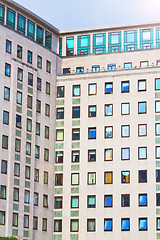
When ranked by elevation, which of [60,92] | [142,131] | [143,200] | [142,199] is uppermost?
[60,92]

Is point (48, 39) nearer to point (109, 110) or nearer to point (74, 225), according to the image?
point (109, 110)

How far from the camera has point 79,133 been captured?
85.9 m

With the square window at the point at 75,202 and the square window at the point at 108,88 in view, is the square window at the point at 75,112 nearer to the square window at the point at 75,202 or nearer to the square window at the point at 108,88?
the square window at the point at 108,88

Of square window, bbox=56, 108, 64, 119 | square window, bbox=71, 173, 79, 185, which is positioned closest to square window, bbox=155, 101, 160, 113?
square window, bbox=56, 108, 64, 119

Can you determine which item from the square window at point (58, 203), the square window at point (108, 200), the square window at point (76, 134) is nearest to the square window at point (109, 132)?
the square window at point (76, 134)

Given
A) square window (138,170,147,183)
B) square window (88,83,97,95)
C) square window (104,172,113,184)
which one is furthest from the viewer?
square window (88,83,97,95)

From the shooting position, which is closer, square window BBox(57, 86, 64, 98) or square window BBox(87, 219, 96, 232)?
square window BBox(87, 219, 96, 232)

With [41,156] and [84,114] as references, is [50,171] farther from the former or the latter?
[84,114]

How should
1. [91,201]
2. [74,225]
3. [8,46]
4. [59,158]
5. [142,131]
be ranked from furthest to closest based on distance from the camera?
1. [59,158]
2. [142,131]
3. [91,201]
4. [74,225]
5. [8,46]

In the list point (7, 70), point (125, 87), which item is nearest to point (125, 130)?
point (125, 87)

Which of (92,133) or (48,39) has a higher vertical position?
(48,39)

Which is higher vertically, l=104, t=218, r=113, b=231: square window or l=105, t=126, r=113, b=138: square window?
l=105, t=126, r=113, b=138: square window

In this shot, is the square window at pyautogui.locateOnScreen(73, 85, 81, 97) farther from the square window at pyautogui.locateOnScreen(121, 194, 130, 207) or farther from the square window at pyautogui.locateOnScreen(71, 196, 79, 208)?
the square window at pyautogui.locateOnScreen(121, 194, 130, 207)

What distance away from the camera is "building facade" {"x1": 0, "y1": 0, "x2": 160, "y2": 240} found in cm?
7956
